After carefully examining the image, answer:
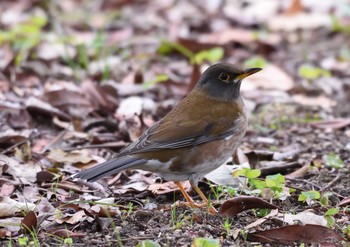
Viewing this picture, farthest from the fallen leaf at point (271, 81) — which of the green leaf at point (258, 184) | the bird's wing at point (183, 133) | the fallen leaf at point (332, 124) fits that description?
the green leaf at point (258, 184)

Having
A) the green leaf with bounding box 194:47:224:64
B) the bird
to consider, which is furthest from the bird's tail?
the green leaf with bounding box 194:47:224:64

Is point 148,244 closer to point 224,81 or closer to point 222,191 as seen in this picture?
point 222,191

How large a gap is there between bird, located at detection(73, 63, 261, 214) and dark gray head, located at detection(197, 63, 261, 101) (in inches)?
7.1

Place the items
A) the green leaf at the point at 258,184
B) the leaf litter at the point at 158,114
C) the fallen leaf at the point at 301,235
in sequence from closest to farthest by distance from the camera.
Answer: the fallen leaf at the point at 301,235, the leaf litter at the point at 158,114, the green leaf at the point at 258,184

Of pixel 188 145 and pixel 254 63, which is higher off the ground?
pixel 188 145

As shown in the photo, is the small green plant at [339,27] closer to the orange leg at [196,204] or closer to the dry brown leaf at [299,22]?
the dry brown leaf at [299,22]

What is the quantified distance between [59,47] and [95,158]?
14.1 ft

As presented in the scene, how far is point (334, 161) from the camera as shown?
7.39 meters

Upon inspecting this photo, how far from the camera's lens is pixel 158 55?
11.9 metres

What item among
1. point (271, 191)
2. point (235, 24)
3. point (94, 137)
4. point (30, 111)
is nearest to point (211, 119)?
point (271, 191)

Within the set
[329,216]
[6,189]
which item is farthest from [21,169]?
[329,216]

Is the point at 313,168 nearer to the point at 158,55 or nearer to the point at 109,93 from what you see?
the point at 109,93

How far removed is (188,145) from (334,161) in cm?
179

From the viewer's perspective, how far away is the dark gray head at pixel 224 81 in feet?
23.2
